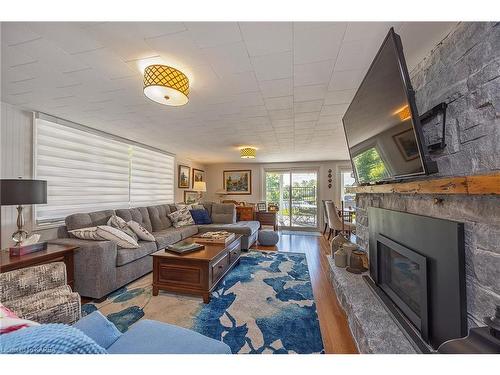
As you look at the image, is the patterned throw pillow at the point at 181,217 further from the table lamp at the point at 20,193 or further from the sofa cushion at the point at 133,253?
the table lamp at the point at 20,193

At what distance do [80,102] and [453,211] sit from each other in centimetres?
336

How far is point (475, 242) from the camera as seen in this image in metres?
0.89

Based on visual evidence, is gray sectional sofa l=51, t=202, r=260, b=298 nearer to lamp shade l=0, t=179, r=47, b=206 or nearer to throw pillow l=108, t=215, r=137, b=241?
throw pillow l=108, t=215, r=137, b=241

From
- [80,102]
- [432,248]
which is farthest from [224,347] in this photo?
[80,102]

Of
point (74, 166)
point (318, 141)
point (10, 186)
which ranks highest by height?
point (318, 141)

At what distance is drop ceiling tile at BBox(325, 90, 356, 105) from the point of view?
76.5 inches

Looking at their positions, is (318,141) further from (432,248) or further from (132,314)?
(132,314)

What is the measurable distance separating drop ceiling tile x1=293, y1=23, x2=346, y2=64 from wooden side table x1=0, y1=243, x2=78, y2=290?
9.22 ft

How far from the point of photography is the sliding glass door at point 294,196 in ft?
20.7

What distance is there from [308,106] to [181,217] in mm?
3389

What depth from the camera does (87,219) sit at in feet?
8.86

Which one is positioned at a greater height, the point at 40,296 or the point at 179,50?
the point at 179,50

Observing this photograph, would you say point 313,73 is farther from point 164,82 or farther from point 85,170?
point 85,170

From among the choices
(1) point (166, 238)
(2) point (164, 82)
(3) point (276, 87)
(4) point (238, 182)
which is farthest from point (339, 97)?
(4) point (238, 182)
